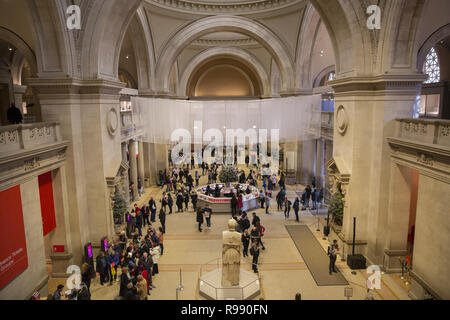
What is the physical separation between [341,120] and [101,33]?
7.78 metres

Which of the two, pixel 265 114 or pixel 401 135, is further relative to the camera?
pixel 265 114

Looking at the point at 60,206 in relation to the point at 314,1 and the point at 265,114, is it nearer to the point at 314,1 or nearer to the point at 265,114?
the point at 314,1

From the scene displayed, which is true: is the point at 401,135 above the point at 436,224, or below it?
above

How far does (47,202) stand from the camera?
8.73 metres

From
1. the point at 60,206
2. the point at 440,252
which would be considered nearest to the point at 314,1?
the point at 440,252

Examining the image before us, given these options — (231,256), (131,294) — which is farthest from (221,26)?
(131,294)

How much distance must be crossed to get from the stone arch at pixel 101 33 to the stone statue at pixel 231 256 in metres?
5.96

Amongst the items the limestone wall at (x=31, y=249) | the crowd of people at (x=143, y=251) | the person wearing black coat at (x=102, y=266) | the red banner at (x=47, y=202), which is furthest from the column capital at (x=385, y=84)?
the red banner at (x=47, y=202)

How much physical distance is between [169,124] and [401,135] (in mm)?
11245

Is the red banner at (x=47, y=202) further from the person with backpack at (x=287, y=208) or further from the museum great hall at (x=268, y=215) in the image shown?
the person with backpack at (x=287, y=208)

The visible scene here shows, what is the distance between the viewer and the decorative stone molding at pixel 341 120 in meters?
9.74

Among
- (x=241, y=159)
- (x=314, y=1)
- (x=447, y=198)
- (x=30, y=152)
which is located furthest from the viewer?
(x=241, y=159)

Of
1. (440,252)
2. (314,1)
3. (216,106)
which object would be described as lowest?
(440,252)

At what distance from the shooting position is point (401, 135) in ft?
28.6
